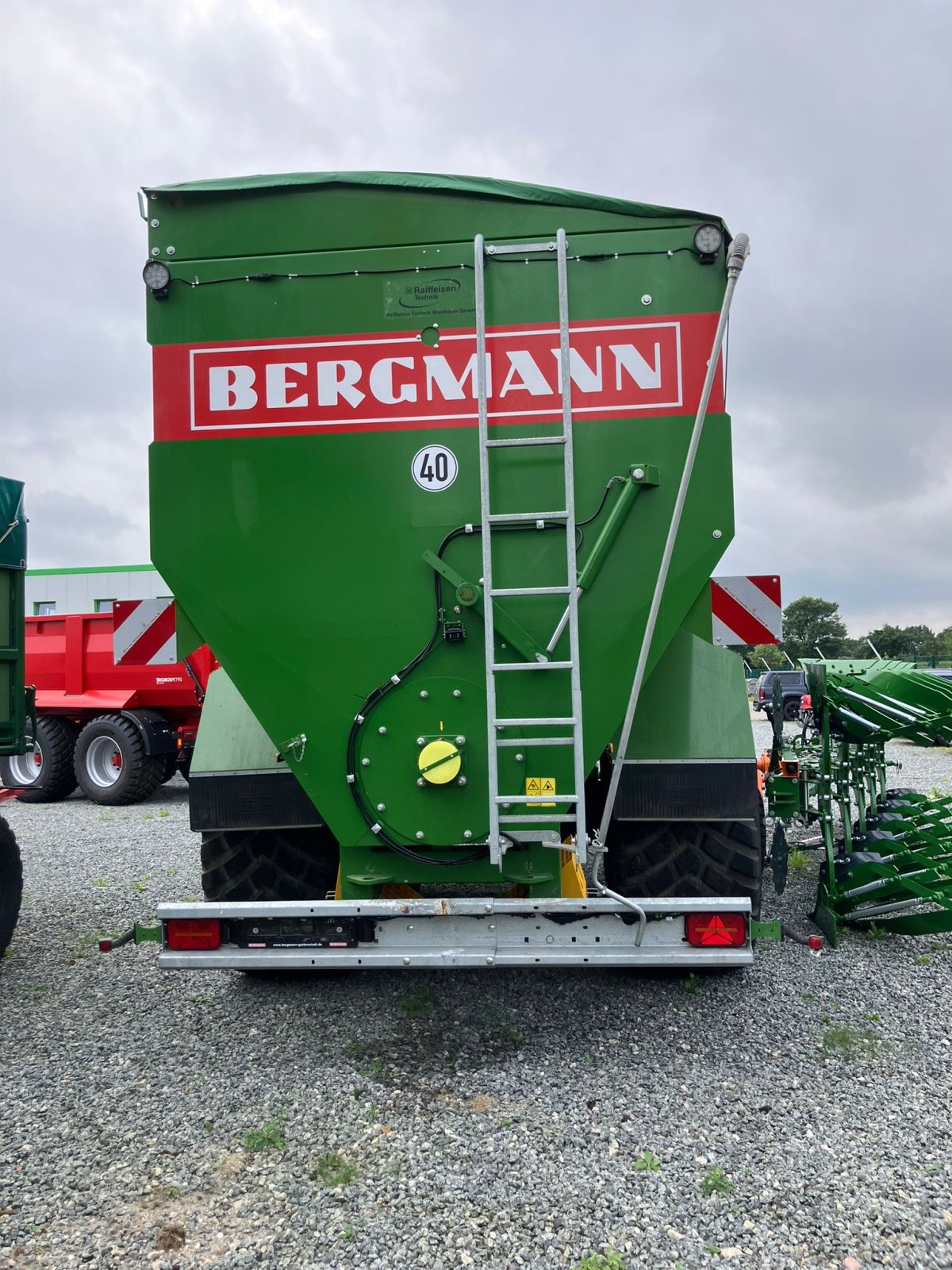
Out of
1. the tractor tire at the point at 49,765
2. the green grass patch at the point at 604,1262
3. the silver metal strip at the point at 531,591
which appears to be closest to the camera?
the green grass patch at the point at 604,1262

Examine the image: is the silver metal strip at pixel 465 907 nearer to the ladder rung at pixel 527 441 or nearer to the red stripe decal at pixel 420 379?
the ladder rung at pixel 527 441

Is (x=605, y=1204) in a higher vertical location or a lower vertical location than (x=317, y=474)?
lower

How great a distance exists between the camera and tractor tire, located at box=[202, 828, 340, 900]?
354 cm

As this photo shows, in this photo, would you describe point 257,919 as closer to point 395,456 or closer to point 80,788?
point 395,456

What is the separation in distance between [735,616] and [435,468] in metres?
1.73

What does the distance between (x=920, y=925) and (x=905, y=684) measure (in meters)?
1.43

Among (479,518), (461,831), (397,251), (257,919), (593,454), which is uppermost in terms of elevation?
(397,251)

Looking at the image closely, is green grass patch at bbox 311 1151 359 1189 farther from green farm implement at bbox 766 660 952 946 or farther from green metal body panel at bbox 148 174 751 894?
green farm implement at bbox 766 660 952 946

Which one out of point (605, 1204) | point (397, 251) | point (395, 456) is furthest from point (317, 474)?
point (605, 1204)

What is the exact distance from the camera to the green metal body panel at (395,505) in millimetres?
2992

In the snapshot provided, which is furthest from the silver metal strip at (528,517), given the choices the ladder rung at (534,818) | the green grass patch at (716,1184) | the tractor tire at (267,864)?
the green grass patch at (716,1184)

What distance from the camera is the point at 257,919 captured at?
2975mm

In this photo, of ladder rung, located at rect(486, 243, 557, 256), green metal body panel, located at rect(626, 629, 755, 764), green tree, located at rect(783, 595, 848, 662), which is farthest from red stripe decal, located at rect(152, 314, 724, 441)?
green tree, located at rect(783, 595, 848, 662)

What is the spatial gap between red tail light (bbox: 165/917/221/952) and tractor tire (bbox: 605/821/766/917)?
1534 millimetres
